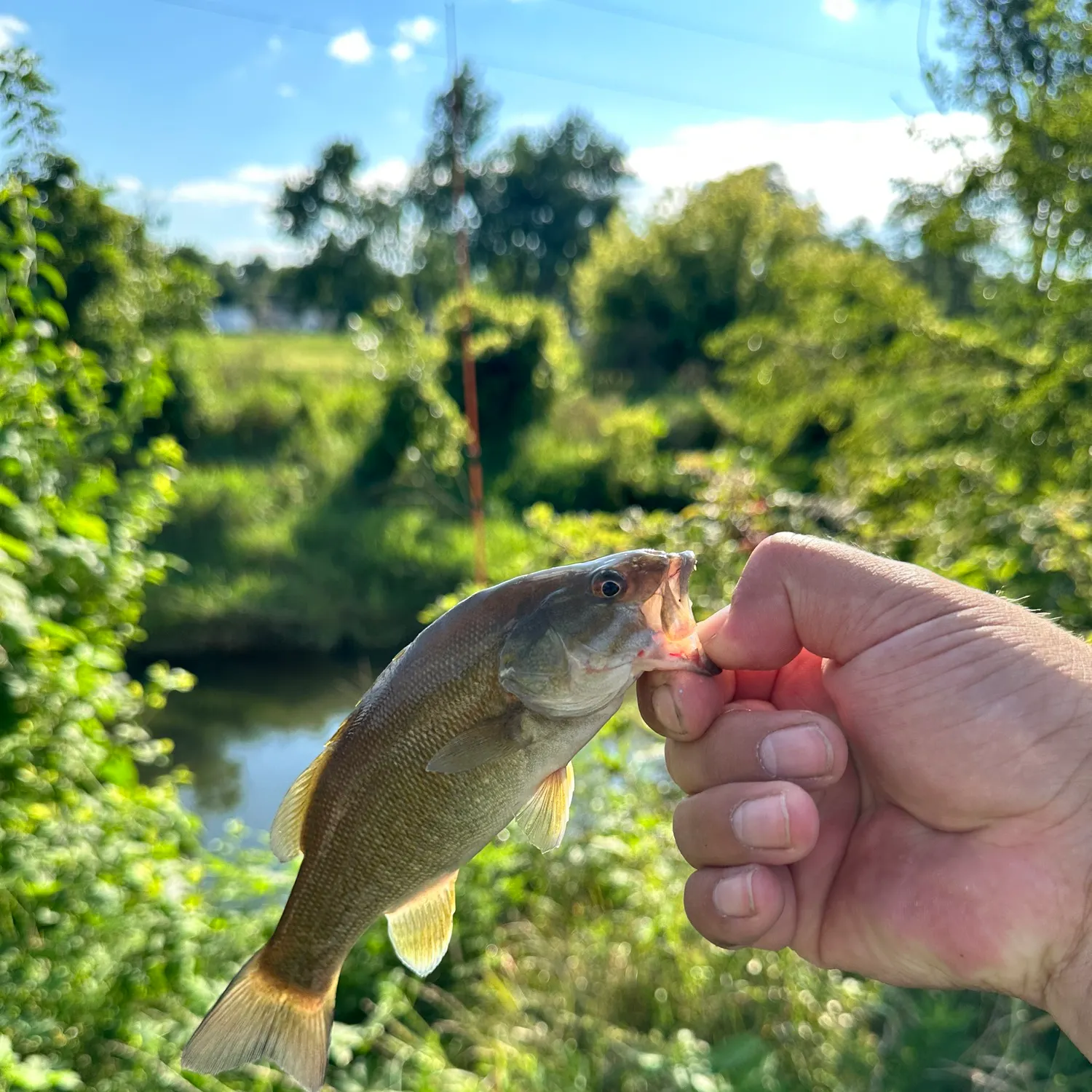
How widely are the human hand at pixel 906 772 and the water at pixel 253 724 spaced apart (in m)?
6.69

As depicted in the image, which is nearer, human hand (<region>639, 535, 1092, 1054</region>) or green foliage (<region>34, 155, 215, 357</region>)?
human hand (<region>639, 535, 1092, 1054</region>)

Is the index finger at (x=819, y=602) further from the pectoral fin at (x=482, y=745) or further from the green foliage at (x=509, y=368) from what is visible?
the green foliage at (x=509, y=368)

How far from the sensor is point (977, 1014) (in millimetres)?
3072

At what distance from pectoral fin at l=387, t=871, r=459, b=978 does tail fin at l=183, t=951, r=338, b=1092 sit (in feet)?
0.54

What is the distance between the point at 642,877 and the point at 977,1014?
4.44ft

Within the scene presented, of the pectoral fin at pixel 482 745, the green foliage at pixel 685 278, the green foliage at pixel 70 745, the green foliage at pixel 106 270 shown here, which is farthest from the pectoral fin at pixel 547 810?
the green foliage at pixel 685 278

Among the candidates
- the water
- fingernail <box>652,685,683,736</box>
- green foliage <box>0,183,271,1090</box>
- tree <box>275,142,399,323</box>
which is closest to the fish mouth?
fingernail <box>652,685,683,736</box>

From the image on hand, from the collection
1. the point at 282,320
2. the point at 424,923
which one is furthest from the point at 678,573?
the point at 282,320

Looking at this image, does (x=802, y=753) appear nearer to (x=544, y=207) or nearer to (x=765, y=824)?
(x=765, y=824)

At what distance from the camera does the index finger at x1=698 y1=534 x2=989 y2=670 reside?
1757 millimetres

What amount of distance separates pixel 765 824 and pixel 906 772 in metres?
0.35

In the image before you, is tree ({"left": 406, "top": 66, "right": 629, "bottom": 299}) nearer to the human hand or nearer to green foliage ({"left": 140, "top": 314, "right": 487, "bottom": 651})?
green foliage ({"left": 140, "top": 314, "right": 487, "bottom": 651})

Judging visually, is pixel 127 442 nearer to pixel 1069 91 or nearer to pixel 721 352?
pixel 1069 91

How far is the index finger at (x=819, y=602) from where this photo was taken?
1757 mm
